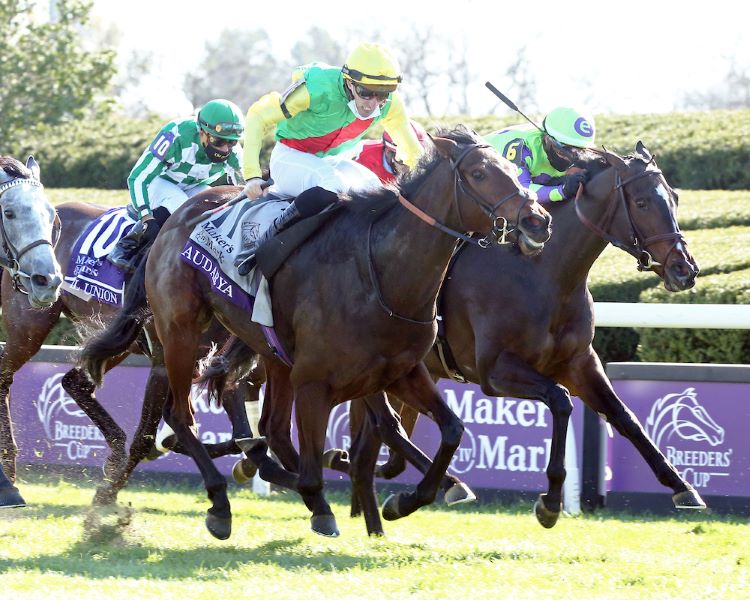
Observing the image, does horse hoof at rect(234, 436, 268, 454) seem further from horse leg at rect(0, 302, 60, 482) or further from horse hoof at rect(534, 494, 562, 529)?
horse leg at rect(0, 302, 60, 482)

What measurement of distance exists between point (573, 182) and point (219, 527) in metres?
2.31

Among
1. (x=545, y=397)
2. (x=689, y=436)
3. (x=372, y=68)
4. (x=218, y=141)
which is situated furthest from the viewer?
(x=689, y=436)

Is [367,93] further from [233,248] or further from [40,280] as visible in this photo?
[40,280]

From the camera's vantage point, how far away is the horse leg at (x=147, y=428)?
6535 mm

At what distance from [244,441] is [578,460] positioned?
6.99 ft

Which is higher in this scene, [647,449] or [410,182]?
[410,182]

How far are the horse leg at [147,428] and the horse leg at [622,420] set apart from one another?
218 cm

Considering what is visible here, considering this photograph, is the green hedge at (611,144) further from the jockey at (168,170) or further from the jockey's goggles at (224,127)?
the jockey's goggles at (224,127)

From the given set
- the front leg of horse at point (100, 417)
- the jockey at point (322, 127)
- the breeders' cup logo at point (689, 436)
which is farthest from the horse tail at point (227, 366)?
the breeders' cup logo at point (689, 436)

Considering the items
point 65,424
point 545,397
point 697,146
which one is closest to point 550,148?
point 545,397

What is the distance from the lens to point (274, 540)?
19.4ft

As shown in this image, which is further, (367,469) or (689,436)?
(689,436)

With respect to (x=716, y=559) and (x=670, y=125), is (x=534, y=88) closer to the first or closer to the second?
(x=670, y=125)

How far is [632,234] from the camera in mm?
5707
